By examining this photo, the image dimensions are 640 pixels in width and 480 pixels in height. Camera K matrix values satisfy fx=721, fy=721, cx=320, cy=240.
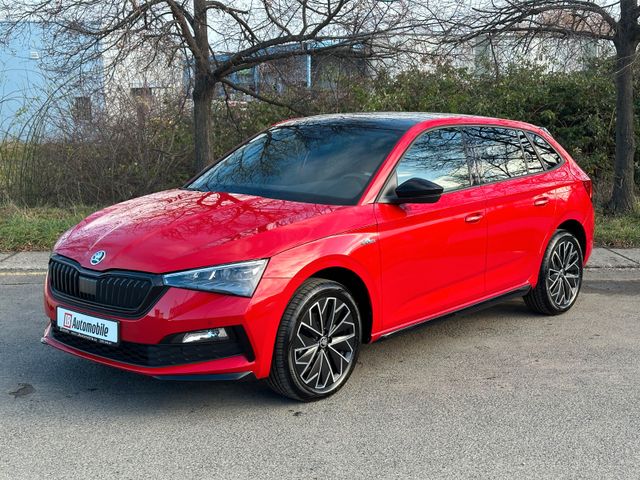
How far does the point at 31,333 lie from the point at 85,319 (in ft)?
5.81

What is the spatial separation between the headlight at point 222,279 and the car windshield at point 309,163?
88 cm

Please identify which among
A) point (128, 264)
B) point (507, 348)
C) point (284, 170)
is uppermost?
point (284, 170)

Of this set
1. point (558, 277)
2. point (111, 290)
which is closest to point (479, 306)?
point (558, 277)

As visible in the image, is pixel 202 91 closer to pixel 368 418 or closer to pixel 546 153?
pixel 546 153

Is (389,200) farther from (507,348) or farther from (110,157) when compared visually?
(110,157)

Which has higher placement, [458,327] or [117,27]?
[117,27]

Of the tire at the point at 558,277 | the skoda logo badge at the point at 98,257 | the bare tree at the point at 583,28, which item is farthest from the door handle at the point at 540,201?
the bare tree at the point at 583,28

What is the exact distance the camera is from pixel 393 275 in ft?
15.2

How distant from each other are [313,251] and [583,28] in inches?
328

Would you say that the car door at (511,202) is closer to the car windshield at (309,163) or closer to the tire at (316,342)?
the car windshield at (309,163)

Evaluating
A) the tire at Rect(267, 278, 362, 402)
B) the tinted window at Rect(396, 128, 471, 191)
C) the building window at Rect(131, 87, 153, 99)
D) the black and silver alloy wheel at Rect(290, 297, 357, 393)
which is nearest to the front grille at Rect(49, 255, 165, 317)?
the tire at Rect(267, 278, 362, 402)

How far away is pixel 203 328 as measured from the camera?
3.86m

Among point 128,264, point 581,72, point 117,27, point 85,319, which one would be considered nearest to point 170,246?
point 128,264

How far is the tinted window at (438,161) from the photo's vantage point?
4.97 meters
